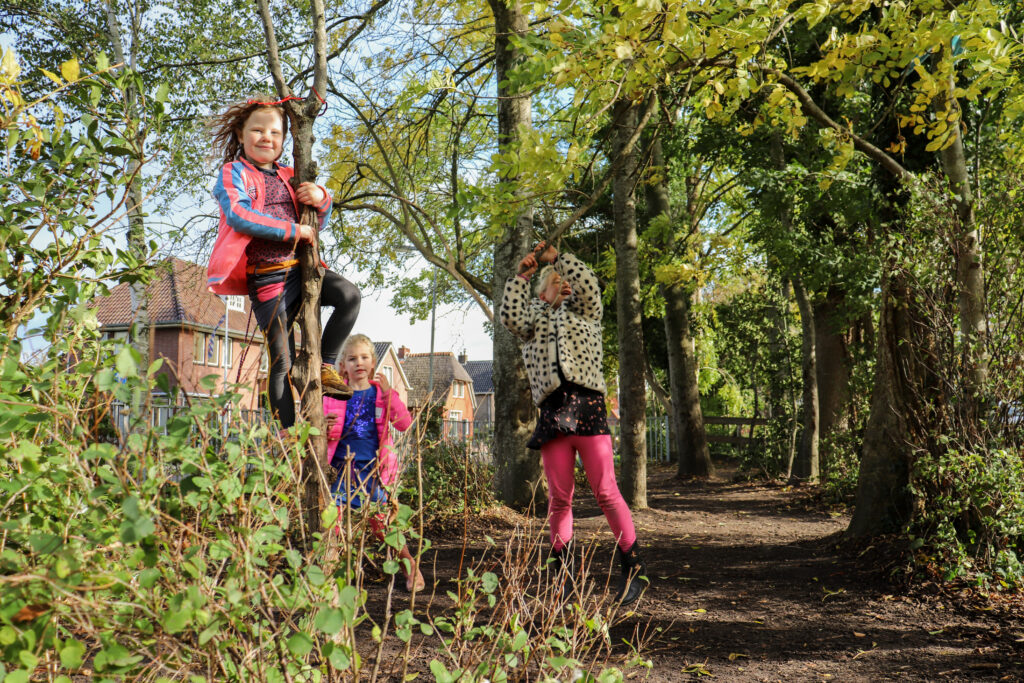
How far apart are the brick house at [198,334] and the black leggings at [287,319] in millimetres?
59

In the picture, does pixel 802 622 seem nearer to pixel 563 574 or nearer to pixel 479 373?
pixel 563 574

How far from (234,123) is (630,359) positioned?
6507 mm

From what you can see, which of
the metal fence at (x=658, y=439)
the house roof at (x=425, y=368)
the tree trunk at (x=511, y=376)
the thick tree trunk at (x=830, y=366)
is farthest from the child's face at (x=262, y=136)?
the house roof at (x=425, y=368)

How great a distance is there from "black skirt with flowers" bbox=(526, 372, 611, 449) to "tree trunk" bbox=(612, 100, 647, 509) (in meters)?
4.45

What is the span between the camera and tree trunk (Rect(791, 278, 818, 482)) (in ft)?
39.7

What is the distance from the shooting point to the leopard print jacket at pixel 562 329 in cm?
405

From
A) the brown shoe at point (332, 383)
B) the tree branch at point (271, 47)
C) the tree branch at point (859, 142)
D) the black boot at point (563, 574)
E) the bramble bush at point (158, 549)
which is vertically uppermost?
the tree branch at point (859, 142)

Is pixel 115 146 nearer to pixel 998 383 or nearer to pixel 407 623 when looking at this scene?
pixel 407 623

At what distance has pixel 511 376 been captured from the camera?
785cm

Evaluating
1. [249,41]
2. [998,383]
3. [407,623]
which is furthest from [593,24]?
[249,41]

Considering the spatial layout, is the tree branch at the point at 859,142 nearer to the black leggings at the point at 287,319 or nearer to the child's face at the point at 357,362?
the child's face at the point at 357,362

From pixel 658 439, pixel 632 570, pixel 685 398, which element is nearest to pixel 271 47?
pixel 632 570

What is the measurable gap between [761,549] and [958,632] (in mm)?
2492

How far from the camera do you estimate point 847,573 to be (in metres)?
4.91
